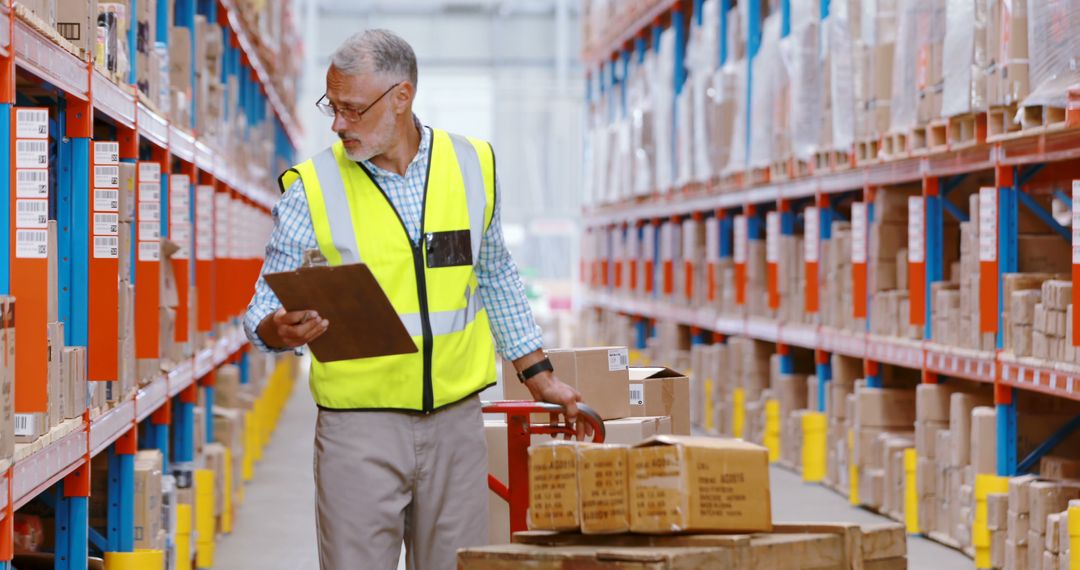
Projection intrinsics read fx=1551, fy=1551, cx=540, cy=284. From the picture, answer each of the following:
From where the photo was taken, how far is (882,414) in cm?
895

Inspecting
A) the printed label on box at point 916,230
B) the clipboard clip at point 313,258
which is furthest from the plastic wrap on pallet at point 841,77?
the clipboard clip at point 313,258

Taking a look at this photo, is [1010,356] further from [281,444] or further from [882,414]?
[281,444]

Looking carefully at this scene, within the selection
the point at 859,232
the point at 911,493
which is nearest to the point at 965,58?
the point at 859,232

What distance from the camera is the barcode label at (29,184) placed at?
3852 millimetres

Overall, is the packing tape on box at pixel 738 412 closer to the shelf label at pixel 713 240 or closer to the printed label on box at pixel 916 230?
the shelf label at pixel 713 240

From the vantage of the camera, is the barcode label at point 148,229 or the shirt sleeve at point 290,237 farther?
the barcode label at point 148,229

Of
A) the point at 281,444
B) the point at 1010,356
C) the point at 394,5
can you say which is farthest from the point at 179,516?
the point at 394,5

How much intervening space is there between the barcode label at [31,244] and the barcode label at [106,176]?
1090mm

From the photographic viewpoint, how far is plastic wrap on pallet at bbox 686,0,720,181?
481 inches

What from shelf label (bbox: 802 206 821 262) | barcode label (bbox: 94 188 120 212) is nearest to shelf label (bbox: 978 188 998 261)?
shelf label (bbox: 802 206 821 262)

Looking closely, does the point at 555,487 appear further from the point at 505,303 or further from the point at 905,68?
the point at 905,68

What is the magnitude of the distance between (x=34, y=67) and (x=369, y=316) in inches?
46.4

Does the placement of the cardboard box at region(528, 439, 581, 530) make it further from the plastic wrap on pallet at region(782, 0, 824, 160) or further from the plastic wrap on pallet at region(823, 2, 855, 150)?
the plastic wrap on pallet at region(782, 0, 824, 160)

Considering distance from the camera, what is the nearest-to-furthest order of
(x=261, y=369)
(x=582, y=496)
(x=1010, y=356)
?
1. (x=582, y=496)
2. (x=1010, y=356)
3. (x=261, y=369)
